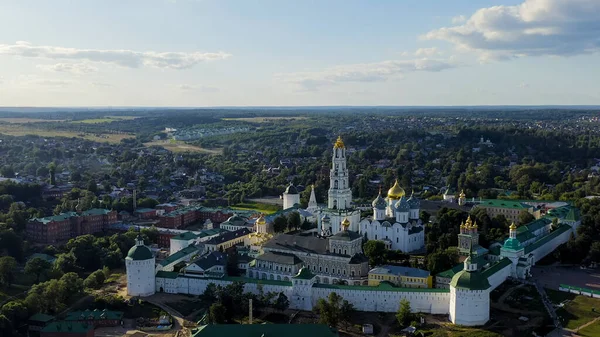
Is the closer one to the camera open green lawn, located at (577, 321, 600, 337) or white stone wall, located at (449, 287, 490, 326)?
open green lawn, located at (577, 321, 600, 337)

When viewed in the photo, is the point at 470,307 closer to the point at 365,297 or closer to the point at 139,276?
the point at 365,297

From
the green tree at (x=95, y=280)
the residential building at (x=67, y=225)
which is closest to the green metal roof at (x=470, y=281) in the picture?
the green tree at (x=95, y=280)

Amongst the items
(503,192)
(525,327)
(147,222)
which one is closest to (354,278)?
(525,327)

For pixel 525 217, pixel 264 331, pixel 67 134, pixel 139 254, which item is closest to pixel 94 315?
pixel 139 254

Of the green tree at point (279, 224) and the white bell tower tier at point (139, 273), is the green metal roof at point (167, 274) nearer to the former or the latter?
the white bell tower tier at point (139, 273)

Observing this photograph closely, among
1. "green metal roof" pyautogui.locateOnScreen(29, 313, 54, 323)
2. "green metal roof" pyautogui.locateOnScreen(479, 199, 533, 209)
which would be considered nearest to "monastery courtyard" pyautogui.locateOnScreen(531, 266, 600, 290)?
"green metal roof" pyautogui.locateOnScreen(479, 199, 533, 209)

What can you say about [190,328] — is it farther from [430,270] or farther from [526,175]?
[526,175]

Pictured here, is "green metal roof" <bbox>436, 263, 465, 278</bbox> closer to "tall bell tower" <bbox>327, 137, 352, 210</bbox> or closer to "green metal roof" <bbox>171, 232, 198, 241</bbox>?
"tall bell tower" <bbox>327, 137, 352, 210</bbox>
